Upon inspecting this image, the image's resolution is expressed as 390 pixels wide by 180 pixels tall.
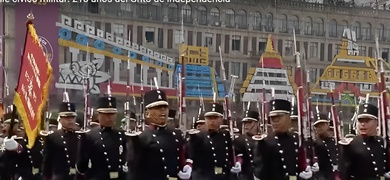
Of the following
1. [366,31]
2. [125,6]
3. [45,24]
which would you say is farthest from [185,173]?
[366,31]

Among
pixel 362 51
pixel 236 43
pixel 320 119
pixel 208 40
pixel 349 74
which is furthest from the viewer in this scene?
pixel 362 51

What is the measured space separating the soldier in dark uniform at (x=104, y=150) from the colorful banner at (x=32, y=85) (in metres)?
0.75

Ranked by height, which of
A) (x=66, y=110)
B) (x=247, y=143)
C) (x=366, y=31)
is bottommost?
(x=247, y=143)

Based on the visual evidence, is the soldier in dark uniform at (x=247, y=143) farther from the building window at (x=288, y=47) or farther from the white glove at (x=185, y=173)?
the building window at (x=288, y=47)

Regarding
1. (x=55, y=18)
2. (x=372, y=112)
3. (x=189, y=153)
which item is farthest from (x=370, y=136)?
(x=55, y=18)

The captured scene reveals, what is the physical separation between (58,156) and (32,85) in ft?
4.38

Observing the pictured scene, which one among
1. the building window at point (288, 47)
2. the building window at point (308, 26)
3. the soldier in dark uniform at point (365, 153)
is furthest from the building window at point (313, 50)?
the soldier in dark uniform at point (365, 153)

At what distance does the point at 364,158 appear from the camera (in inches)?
211

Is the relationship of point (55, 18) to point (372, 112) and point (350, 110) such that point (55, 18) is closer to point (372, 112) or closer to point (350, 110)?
point (350, 110)

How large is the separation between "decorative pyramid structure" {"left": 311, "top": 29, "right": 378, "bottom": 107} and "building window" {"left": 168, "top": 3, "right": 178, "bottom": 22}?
6034 mm

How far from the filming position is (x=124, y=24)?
2309cm

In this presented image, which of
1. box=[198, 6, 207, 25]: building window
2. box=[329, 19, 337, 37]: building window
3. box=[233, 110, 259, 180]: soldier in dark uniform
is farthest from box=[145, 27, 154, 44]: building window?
box=[233, 110, 259, 180]: soldier in dark uniform

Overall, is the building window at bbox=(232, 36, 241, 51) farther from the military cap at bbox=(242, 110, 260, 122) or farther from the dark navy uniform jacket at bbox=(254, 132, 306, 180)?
the dark navy uniform jacket at bbox=(254, 132, 306, 180)

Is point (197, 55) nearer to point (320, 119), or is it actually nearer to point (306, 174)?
point (320, 119)
